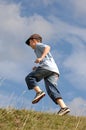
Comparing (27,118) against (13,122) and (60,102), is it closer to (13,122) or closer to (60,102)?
(13,122)

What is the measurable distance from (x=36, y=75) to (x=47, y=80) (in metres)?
0.33

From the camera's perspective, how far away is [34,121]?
9.77m

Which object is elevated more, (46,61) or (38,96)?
(46,61)

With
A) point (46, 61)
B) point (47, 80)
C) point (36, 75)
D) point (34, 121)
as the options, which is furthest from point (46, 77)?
point (34, 121)

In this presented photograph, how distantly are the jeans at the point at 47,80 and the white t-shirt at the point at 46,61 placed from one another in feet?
0.33

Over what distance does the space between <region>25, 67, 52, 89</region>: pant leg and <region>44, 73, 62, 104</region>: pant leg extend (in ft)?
0.47

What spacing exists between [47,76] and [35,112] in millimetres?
1822

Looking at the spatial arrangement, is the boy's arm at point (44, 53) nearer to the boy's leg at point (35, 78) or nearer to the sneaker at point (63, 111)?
the boy's leg at point (35, 78)

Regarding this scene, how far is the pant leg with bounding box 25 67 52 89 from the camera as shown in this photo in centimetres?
1212

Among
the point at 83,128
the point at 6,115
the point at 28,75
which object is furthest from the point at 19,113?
the point at 28,75

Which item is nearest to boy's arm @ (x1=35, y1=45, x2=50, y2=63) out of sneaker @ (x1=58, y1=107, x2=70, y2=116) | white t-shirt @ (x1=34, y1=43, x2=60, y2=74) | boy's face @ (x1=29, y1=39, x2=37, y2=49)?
white t-shirt @ (x1=34, y1=43, x2=60, y2=74)

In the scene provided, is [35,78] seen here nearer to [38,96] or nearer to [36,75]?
[36,75]

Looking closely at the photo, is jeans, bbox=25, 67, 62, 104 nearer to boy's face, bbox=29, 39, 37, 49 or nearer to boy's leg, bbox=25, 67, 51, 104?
boy's leg, bbox=25, 67, 51, 104

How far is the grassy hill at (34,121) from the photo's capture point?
926 centimetres
